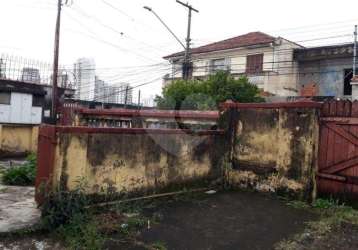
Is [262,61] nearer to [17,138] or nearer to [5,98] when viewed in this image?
[5,98]

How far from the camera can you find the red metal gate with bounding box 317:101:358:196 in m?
6.73

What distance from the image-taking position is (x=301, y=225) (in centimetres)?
579

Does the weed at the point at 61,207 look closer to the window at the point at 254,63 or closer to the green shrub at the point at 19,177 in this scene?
the green shrub at the point at 19,177

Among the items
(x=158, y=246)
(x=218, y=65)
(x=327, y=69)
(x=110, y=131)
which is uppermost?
(x=218, y=65)

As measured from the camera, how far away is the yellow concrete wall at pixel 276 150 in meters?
7.11

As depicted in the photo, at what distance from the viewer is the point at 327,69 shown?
2466 centimetres

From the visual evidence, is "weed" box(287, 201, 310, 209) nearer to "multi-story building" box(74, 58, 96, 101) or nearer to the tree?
the tree

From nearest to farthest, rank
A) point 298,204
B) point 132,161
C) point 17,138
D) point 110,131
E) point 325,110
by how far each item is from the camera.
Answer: point 110,131 → point 132,161 → point 298,204 → point 325,110 → point 17,138

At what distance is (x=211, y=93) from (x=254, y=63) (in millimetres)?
9056

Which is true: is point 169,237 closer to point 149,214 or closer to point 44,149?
point 149,214

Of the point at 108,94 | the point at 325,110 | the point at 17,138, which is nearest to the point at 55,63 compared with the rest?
the point at 17,138

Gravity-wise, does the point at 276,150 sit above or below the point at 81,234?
above

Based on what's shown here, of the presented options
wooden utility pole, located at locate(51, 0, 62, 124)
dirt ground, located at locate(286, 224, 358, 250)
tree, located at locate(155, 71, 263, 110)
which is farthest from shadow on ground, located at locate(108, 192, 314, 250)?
wooden utility pole, located at locate(51, 0, 62, 124)

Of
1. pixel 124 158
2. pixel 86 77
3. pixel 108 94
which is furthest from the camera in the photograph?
pixel 108 94
